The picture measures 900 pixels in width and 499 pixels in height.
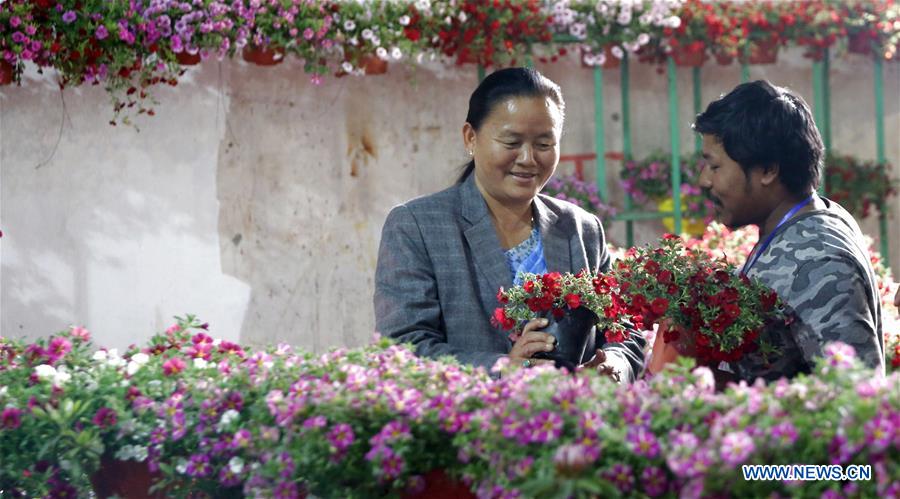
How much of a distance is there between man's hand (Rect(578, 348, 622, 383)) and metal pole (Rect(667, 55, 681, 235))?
439 centimetres

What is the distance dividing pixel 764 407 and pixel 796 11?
5954mm

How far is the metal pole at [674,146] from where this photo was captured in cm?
723

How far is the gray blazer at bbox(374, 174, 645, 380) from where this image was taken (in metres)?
3.00

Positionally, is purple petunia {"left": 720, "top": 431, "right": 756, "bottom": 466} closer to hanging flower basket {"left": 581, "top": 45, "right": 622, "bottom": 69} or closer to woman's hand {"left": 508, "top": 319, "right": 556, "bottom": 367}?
woman's hand {"left": 508, "top": 319, "right": 556, "bottom": 367}

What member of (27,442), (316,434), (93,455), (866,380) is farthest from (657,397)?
(27,442)

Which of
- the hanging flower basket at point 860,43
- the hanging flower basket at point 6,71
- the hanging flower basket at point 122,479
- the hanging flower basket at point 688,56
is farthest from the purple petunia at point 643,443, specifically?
the hanging flower basket at point 860,43

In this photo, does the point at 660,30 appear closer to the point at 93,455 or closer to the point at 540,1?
the point at 540,1

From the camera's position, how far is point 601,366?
2.90 metres

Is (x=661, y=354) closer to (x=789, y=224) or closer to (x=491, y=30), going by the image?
(x=789, y=224)

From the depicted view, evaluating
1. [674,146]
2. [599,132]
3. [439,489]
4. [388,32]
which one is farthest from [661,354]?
[674,146]

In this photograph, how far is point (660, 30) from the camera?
7016 millimetres

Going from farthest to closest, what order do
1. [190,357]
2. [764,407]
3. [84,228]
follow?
[84,228], [190,357], [764,407]

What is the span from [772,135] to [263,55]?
381cm

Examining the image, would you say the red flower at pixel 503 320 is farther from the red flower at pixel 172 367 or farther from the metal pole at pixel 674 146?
the metal pole at pixel 674 146
